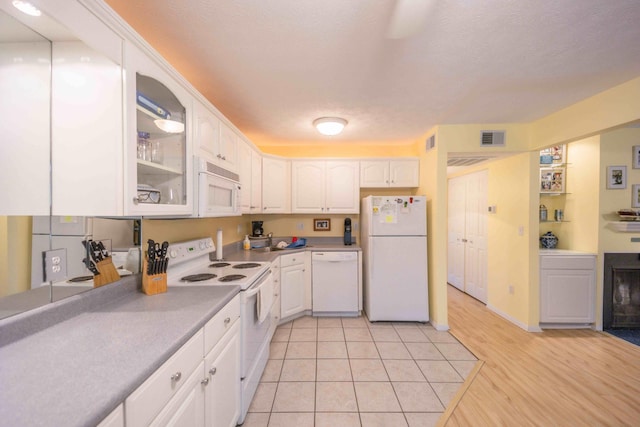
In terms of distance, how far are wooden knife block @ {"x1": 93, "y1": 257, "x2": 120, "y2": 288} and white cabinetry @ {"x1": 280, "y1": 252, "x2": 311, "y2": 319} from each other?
172 centimetres

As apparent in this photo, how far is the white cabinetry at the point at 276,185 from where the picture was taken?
3.26m

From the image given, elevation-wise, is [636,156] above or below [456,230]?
above

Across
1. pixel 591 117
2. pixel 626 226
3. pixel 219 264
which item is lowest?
pixel 219 264

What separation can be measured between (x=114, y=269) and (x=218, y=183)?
82 cm

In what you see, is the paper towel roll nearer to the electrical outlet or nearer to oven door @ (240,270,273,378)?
oven door @ (240,270,273,378)

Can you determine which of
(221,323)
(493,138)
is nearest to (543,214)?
(493,138)

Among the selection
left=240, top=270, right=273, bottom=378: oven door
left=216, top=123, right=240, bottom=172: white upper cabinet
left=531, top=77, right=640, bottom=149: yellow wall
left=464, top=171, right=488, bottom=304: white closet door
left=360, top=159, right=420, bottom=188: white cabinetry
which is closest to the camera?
left=240, top=270, right=273, bottom=378: oven door

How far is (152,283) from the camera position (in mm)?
1481

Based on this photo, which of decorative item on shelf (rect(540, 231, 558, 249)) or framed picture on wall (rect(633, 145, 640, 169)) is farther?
decorative item on shelf (rect(540, 231, 558, 249))

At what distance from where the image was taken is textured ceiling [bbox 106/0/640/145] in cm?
125

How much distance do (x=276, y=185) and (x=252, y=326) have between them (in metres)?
2.00

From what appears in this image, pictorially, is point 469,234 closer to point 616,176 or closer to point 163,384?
point 616,176

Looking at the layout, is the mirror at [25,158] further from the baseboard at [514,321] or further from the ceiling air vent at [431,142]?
the baseboard at [514,321]

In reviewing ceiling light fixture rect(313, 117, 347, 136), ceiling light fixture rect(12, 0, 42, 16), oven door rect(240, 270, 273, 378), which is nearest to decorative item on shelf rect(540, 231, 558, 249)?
ceiling light fixture rect(313, 117, 347, 136)
